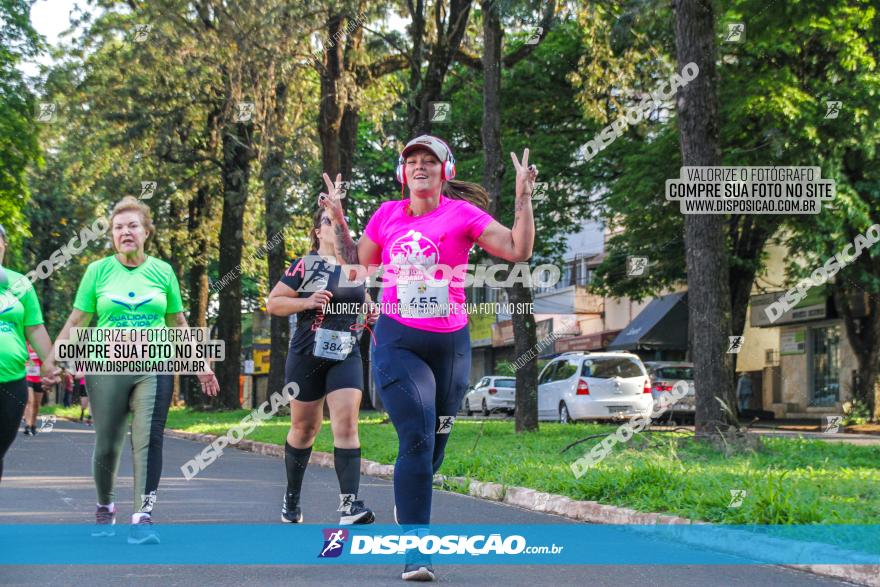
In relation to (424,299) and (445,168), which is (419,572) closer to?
(424,299)

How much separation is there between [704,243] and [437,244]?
8.24m

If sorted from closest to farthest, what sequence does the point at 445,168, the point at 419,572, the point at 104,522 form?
the point at 419,572, the point at 445,168, the point at 104,522

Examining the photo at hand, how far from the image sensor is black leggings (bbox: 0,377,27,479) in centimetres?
618

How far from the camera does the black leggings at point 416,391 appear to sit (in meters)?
5.42

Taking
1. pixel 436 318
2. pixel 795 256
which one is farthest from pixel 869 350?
pixel 436 318

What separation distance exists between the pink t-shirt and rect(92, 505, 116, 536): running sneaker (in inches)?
102

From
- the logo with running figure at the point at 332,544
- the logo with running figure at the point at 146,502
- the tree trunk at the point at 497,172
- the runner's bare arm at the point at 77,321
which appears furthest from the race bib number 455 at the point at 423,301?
the tree trunk at the point at 497,172

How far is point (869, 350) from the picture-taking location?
2786 centimetres

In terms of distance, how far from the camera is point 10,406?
6.21 metres

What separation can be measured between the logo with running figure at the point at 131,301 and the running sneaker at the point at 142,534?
1.21m

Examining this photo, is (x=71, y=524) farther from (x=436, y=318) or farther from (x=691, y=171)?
(x=691, y=171)

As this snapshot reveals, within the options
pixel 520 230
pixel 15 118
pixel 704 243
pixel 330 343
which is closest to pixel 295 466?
pixel 330 343

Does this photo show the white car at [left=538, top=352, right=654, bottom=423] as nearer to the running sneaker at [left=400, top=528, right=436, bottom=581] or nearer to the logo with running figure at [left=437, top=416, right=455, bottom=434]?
the logo with running figure at [left=437, top=416, right=455, bottom=434]

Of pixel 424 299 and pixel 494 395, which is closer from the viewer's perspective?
pixel 424 299
